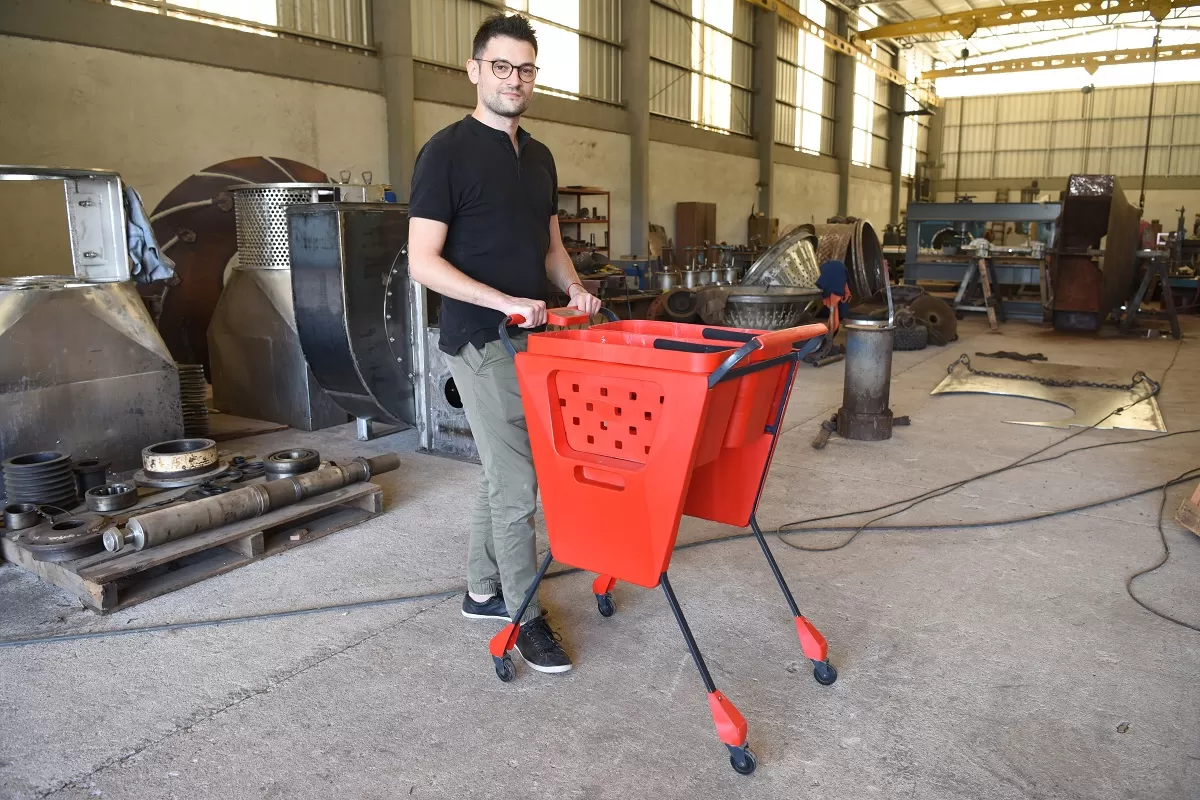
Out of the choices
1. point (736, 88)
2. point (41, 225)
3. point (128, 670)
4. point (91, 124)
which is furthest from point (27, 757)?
point (736, 88)

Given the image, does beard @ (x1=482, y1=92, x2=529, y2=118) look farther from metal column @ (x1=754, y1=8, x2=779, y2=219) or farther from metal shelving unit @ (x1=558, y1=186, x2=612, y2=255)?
metal column @ (x1=754, y1=8, x2=779, y2=219)

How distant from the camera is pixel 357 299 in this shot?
12.9ft

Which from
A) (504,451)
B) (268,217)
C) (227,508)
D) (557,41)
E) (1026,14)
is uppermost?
(1026,14)

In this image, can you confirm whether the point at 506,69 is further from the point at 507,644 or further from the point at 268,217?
the point at 268,217

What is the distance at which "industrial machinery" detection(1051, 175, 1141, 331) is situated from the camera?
834 cm

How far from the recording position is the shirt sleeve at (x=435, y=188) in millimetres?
1904

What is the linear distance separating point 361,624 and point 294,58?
631 centimetres

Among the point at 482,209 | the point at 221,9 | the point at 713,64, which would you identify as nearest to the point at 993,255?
the point at 713,64

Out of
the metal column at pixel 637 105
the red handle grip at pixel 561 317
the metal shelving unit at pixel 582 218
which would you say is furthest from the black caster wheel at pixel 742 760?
the metal column at pixel 637 105

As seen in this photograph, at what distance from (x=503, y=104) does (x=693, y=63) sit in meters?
12.7

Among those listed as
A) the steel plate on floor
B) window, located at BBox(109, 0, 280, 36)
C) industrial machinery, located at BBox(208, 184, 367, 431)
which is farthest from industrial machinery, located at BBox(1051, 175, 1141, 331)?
window, located at BBox(109, 0, 280, 36)

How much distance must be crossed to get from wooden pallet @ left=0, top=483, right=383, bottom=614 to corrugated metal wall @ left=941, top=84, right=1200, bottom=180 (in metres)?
26.4

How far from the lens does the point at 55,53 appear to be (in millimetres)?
5391

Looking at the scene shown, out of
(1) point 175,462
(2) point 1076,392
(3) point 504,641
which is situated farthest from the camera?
(2) point 1076,392
